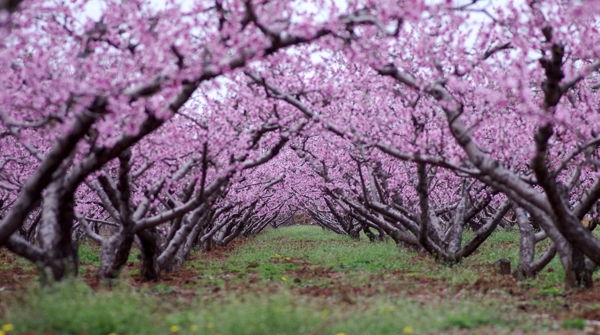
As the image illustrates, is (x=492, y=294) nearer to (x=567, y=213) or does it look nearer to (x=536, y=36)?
(x=567, y=213)

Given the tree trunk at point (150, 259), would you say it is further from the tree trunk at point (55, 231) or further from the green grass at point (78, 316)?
the green grass at point (78, 316)

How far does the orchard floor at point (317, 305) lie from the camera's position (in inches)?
220

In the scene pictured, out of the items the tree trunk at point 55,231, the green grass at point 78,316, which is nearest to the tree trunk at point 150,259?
the tree trunk at point 55,231

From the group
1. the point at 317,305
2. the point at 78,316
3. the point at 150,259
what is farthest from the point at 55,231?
the point at 317,305

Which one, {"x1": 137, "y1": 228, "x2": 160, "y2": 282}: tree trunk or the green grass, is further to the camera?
{"x1": 137, "y1": 228, "x2": 160, "y2": 282}: tree trunk

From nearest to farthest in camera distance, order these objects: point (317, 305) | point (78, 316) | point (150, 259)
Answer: point (78, 316)
point (317, 305)
point (150, 259)

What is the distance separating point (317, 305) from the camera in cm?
715

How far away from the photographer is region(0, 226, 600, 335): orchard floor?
5.58 metres

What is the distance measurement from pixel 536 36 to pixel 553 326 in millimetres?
4155

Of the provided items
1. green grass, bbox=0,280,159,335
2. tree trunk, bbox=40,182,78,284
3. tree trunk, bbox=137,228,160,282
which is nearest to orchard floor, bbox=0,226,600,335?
green grass, bbox=0,280,159,335

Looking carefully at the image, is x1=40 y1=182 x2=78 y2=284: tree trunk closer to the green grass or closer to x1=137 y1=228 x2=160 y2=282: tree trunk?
the green grass

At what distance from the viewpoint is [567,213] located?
811 cm

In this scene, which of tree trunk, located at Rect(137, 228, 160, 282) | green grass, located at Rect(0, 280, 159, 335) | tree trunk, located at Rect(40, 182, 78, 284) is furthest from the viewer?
tree trunk, located at Rect(137, 228, 160, 282)

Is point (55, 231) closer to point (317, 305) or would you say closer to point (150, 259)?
point (150, 259)
